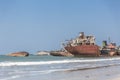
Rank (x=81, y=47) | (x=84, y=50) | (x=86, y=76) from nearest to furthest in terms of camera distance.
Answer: (x=86, y=76) → (x=84, y=50) → (x=81, y=47)

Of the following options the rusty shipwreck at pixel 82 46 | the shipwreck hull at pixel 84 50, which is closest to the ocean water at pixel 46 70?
the shipwreck hull at pixel 84 50

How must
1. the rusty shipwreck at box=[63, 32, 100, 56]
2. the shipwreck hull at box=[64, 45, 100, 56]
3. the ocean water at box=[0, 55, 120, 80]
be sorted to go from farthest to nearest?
the rusty shipwreck at box=[63, 32, 100, 56], the shipwreck hull at box=[64, 45, 100, 56], the ocean water at box=[0, 55, 120, 80]

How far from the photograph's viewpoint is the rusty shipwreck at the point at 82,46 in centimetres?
10980

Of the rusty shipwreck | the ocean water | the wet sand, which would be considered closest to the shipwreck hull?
the rusty shipwreck

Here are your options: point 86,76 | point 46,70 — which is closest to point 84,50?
point 46,70

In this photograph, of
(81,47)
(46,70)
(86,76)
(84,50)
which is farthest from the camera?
(81,47)

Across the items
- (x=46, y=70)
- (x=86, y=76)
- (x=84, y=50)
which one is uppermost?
(x=84, y=50)

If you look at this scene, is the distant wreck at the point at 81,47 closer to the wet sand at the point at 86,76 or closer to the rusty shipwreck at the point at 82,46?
the rusty shipwreck at the point at 82,46

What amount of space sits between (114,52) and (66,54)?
75.9 feet

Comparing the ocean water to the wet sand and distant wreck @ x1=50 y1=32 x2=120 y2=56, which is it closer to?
the wet sand

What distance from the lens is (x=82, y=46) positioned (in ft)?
361

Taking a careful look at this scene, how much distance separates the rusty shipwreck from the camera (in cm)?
10980

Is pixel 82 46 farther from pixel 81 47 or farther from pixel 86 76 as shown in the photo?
pixel 86 76

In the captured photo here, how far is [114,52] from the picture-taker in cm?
13388
